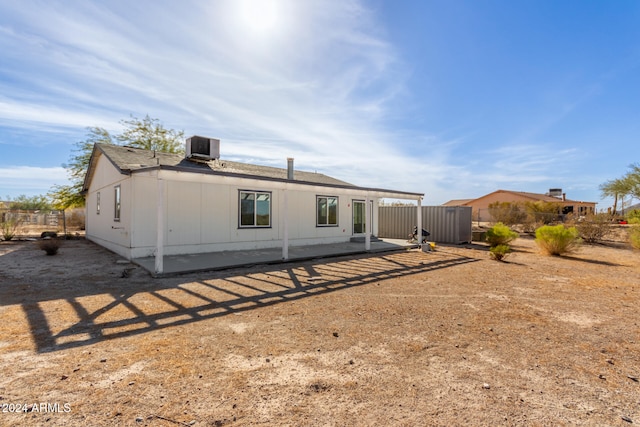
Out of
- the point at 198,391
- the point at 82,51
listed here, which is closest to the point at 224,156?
the point at 82,51

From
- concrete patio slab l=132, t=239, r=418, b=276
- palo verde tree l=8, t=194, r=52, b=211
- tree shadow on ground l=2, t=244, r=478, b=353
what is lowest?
tree shadow on ground l=2, t=244, r=478, b=353

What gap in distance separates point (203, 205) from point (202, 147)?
2.98 m

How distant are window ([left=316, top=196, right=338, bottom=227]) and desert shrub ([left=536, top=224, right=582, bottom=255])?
8.35 metres

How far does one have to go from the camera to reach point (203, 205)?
10188 mm

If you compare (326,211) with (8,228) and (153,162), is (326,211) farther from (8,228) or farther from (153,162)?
(8,228)

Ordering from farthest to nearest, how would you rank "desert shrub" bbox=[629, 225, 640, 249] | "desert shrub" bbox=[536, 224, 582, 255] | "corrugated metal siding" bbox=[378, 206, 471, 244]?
1. "corrugated metal siding" bbox=[378, 206, 471, 244]
2. "desert shrub" bbox=[629, 225, 640, 249]
3. "desert shrub" bbox=[536, 224, 582, 255]

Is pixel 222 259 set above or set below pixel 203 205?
below

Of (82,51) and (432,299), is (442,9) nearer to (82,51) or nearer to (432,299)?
(432,299)

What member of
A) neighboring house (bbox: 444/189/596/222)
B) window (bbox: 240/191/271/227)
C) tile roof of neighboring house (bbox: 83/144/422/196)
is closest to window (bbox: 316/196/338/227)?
tile roof of neighboring house (bbox: 83/144/422/196)

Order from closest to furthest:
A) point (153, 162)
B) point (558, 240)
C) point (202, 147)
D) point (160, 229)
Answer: point (160, 229) → point (153, 162) → point (558, 240) → point (202, 147)

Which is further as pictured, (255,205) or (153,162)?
(255,205)

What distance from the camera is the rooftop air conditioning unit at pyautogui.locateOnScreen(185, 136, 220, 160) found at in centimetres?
1173

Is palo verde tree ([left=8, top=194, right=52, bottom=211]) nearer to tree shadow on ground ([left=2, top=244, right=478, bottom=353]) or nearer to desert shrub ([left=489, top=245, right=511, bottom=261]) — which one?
tree shadow on ground ([left=2, top=244, right=478, bottom=353])

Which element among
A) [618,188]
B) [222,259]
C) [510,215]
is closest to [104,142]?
[222,259]
